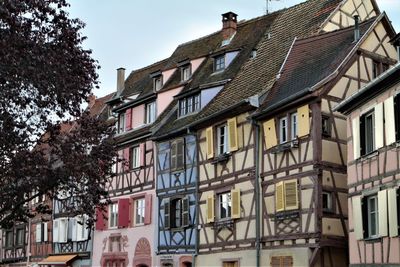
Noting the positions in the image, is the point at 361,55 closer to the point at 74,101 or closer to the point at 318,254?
the point at 318,254

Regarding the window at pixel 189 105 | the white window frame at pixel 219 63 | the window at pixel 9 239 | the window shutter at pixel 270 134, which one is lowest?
the window at pixel 9 239

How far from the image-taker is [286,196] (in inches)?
891

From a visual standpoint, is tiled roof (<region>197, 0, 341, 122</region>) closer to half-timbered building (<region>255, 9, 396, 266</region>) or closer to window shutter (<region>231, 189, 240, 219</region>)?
half-timbered building (<region>255, 9, 396, 266</region>)

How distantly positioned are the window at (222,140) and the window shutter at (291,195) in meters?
4.37

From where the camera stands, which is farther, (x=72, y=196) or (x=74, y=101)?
(x=72, y=196)

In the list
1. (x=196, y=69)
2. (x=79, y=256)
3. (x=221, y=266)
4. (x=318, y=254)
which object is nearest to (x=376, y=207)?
(x=318, y=254)

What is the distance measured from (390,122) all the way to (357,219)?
10.4 feet

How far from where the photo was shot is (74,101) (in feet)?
56.3

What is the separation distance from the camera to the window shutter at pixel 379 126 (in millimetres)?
18203

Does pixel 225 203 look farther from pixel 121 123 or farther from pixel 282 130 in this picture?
pixel 121 123

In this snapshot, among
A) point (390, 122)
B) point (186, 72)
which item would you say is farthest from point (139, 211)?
point (390, 122)

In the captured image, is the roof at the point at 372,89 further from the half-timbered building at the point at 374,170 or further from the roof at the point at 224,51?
the roof at the point at 224,51

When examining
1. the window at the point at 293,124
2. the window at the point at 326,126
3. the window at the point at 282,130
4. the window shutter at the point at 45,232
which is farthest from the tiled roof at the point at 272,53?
the window shutter at the point at 45,232

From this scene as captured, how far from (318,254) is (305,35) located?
30.3 ft
